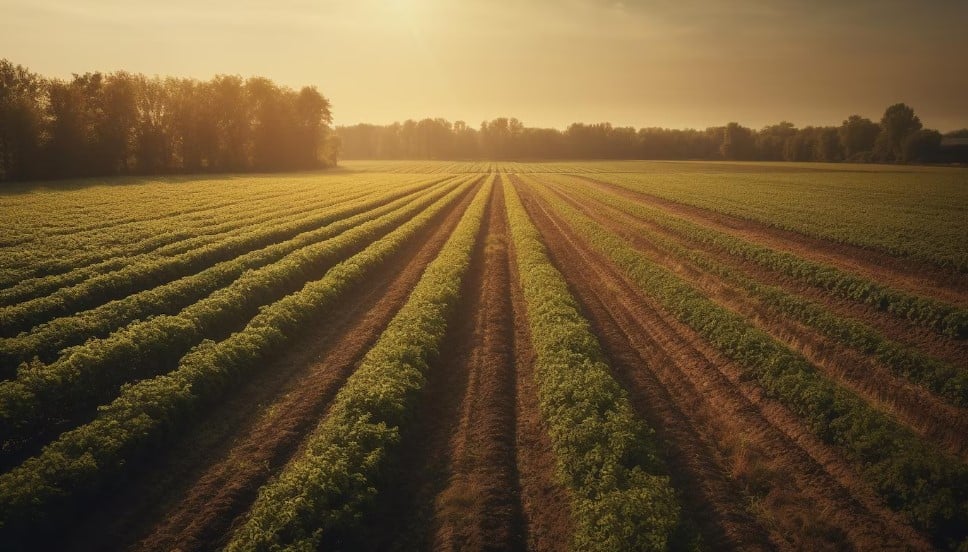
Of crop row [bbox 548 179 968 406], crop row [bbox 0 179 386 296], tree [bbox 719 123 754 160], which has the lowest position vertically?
crop row [bbox 548 179 968 406]

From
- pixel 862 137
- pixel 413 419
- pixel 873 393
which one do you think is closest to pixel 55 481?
pixel 413 419

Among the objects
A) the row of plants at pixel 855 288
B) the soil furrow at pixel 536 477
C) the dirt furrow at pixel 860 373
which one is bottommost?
the soil furrow at pixel 536 477

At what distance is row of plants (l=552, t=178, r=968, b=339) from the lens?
16875 millimetres

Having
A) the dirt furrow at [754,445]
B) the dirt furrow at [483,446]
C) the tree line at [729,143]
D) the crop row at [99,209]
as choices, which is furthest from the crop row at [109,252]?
the tree line at [729,143]

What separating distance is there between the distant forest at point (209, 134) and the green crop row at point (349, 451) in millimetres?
75435

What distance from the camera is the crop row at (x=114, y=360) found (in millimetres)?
10234

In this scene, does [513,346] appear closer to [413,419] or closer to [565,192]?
[413,419]

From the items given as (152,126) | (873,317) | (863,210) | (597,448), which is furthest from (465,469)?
(152,126)

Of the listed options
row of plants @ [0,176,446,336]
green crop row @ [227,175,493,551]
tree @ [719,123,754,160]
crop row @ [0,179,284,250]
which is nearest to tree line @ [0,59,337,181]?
crop row @ [0,179,284,250]

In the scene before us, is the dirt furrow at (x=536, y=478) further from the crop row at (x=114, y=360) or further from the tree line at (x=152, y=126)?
the tree line at (x=152, y=126)

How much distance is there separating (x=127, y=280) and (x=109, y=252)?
6.09 m

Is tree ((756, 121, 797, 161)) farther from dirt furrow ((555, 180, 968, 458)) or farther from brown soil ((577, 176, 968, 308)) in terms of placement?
dirt furrow ((555, 180, 968, 458))

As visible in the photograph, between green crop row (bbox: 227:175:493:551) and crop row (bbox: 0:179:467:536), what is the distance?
127 inches

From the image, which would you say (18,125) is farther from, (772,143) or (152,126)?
(772,143)
